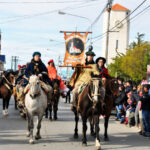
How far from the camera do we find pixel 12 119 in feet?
52.7

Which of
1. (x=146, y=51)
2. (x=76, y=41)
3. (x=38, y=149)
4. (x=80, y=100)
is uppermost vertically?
(x=146, y=51)

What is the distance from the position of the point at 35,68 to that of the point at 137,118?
4.81 m

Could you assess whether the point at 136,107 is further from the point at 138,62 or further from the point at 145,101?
the point at 138,62

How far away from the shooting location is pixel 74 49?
48.8 ft

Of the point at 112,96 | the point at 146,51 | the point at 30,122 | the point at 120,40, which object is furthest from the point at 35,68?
the point at 120,40

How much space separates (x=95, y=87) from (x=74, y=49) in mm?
5100

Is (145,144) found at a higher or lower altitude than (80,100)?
lower

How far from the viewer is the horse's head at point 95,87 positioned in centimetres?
993

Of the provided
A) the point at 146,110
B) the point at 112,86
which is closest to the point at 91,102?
the point at 112,86

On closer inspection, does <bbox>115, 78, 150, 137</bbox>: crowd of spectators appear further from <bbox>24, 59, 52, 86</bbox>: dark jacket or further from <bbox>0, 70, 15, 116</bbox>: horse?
<bbox>0, 70, 15, 116</bbox>: horse

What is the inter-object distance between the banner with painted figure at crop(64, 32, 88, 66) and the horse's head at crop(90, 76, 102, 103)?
14.2 ft

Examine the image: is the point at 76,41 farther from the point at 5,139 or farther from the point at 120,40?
the point at 120,40

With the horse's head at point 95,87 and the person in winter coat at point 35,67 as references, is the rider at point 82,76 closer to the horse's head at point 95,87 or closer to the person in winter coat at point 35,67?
the horse's head at point 95,87

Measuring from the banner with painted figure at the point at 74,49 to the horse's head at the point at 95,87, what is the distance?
4.33 meters
